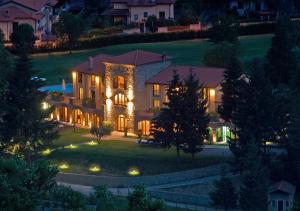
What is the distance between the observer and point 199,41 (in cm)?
9119

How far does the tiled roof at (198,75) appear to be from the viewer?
6371cm

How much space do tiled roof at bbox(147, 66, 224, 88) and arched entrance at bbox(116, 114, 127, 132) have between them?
3.12 m

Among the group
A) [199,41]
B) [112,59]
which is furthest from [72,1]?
[112,59]

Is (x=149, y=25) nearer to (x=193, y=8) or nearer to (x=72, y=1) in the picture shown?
(x=193, y=8)

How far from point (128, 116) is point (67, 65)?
2119 cm

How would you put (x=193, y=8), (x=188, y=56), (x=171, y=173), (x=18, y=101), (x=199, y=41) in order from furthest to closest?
(x=193, y=8) < (x=199, y=41) < (x=188, y=56) < (x=18, y=101) < (x=171, y=173)

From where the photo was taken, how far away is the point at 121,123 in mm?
65625

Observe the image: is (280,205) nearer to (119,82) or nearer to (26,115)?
(26,115)

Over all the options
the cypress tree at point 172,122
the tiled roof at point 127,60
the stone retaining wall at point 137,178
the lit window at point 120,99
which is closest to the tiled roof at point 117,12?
the tiled roof at point 127,60

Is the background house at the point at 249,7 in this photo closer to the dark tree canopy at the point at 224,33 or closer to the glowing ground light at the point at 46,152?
the dark tree canopy at the point at 224,33

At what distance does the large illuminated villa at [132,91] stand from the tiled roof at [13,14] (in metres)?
27.0

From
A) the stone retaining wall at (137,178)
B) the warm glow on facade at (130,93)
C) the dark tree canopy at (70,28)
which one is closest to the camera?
the stone retaining wall at (137,178)

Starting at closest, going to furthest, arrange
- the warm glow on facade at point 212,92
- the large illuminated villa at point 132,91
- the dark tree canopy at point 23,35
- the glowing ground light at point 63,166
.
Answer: the glowing ground light at point 63,166, the warm glow on facade at point 212,92, the large illuminated villa at point 132,91, the dark tree canopy at point 23,35

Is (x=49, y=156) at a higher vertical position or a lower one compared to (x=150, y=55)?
lower
